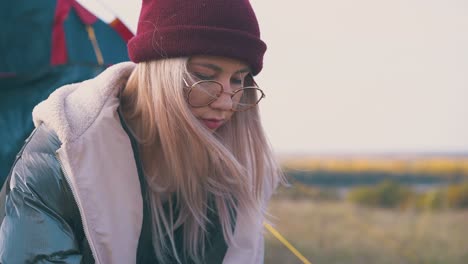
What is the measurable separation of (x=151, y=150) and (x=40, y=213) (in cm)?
31

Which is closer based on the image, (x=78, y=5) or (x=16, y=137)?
(x=16, y=137)

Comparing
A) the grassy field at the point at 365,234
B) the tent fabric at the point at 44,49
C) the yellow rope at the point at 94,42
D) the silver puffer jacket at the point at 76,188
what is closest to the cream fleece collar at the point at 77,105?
the silver puffer jacket at the point at 76,188

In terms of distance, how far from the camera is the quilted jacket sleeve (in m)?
1.17

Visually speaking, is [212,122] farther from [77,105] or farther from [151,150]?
[77,105]

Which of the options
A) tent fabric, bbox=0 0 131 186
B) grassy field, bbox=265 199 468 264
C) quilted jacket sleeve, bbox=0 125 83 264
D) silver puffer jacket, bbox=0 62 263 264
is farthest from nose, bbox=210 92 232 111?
grassy field, bbox=265 199 468 264

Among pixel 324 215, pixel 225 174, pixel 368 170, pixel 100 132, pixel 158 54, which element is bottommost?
pixel 368 170

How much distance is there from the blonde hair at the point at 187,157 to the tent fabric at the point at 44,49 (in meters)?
0.81

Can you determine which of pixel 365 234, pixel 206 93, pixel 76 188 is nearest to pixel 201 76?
pixel 206 93

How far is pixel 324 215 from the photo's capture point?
6.72m

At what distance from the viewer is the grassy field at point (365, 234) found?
429 cm

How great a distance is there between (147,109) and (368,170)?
42.6 feet

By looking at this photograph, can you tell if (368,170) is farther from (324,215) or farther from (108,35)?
(108,35)

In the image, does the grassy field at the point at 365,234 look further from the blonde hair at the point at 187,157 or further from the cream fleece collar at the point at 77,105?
the cream fleece collar at the point at 77,105

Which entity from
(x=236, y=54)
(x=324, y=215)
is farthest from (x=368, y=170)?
(x=236, y=54)
